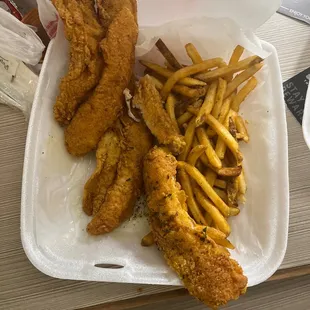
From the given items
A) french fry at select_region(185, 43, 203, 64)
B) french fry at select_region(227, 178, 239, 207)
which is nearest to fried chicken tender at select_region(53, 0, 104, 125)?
french fry at select_region(185, 43, 203, 64)

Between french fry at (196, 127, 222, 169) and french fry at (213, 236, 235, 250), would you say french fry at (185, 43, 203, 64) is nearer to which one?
french fry at (196, 127, 222, 169)

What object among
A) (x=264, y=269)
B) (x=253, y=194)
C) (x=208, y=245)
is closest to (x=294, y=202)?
(x=253, y=194)

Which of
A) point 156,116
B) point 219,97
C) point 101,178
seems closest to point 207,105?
point 219,97

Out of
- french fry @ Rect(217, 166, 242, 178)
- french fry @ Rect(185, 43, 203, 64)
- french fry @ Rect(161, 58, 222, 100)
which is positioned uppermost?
french fry @ Rect(185, 43, 203, 64)

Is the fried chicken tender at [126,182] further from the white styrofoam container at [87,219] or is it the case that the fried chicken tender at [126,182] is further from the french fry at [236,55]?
the french fry at [236,55]

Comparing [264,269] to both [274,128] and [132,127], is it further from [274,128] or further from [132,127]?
[132,127]

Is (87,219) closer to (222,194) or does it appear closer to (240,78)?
(222,194)

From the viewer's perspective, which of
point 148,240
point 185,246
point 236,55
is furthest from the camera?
point 236,55
